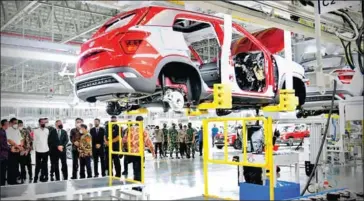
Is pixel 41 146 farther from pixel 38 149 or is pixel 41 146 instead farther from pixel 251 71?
pixel 251 71

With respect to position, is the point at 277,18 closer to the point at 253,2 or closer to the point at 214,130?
the point at 253,2

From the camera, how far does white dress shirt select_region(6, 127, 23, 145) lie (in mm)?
8852

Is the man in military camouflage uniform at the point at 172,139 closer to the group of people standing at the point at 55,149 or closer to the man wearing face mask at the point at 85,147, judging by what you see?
the group of people standing at the point at 55,149

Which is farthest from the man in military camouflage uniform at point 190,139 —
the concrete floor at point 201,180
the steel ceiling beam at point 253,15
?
the steel ceiling beam at point 253,15

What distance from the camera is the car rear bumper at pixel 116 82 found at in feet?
15.0

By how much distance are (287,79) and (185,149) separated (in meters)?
9.57

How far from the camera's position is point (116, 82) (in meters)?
4.62

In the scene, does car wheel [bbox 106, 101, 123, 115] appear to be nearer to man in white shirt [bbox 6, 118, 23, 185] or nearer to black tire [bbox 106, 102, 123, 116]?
black tire [bbox 106, 102, 123, 116]

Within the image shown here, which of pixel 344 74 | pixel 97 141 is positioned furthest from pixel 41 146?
pixel 344 74

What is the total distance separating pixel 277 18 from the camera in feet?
15.8

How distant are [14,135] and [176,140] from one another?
7734 millimetres

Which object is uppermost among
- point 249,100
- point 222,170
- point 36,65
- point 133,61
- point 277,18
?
point 36,65

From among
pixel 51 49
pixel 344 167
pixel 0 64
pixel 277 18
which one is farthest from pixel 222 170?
pixel 0 64

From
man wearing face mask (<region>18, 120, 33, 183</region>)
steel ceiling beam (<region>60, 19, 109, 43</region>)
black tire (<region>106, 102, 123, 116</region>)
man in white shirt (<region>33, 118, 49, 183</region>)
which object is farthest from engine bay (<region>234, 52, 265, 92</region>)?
steel ceiling beam (<region>60, 19, 109, 43</region>)
